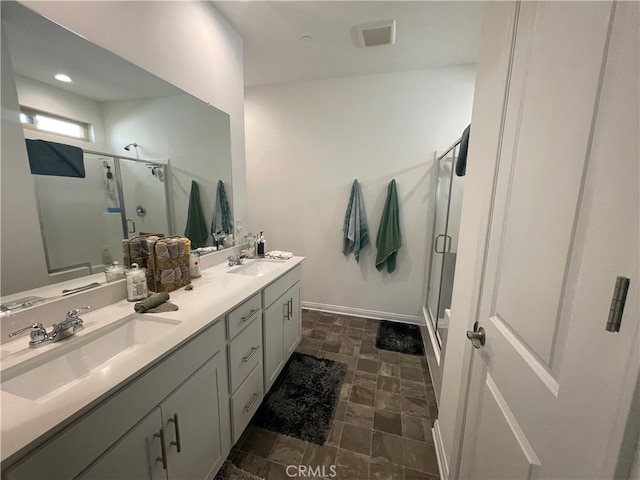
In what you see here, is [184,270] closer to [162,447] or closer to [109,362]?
[109,362]

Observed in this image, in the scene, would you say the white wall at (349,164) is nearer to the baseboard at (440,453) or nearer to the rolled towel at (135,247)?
the baseboard at (440,453)

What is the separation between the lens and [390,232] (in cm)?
276

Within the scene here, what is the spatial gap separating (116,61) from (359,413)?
2.49 meters

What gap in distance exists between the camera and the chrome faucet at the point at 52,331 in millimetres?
897

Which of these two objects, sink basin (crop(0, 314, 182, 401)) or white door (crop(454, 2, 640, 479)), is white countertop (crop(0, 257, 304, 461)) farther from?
white door (crop(454, 2, 640, 479))

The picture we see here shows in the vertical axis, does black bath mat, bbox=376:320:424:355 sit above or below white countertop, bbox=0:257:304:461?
below

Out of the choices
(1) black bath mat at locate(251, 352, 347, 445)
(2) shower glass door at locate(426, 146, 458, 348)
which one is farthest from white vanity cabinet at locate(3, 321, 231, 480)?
(2) shower glass door at locate(426, 146, 458, 348)

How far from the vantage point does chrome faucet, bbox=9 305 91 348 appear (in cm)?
90

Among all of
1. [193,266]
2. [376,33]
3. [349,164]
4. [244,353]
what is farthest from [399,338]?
[376,33]

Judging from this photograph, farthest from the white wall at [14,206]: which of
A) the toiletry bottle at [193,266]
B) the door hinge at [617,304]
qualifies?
the door hinge at [617,304]

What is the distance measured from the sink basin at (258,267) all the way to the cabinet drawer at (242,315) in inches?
21.1

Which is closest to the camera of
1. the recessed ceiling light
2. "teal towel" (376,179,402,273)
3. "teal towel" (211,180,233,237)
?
the recessed ceiling light

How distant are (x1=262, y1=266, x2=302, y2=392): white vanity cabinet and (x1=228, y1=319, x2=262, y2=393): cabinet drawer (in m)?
0.09

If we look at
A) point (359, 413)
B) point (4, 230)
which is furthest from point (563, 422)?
point (4, 230)
